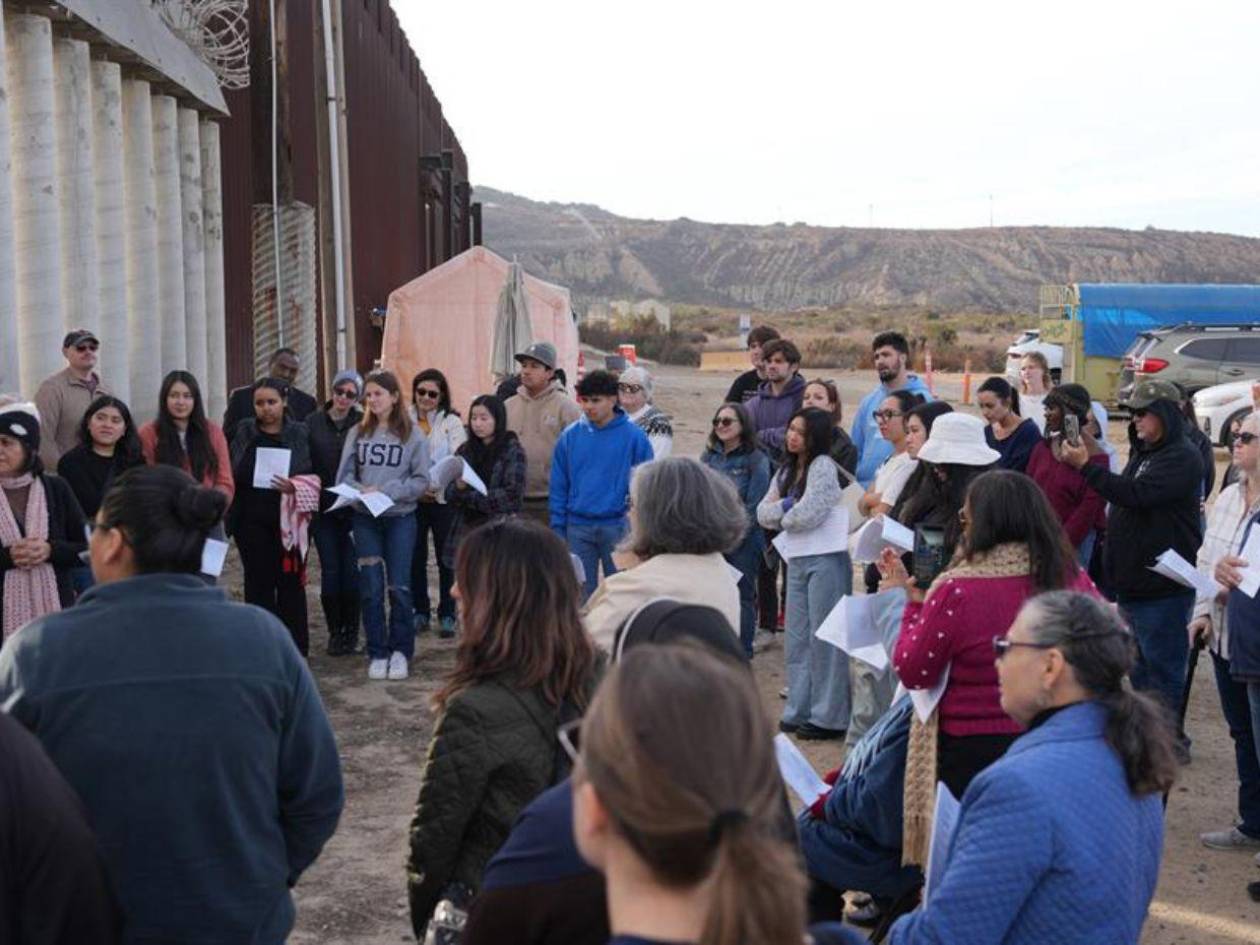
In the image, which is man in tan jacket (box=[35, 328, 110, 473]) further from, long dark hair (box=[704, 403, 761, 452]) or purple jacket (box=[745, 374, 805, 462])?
purple jacket (box=[745, 374, 805, 462])

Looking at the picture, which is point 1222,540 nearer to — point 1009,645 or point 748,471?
point 748,471

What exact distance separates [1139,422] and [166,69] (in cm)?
764

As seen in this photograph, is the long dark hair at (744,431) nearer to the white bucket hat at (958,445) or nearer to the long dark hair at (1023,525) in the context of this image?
the white bucket hat at (958,445)

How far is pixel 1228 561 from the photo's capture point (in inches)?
252

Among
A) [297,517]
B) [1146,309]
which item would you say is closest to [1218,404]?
[1146,309]

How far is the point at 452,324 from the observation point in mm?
18125

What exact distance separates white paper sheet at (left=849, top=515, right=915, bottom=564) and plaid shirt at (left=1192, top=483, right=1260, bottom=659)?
1427 millimetres

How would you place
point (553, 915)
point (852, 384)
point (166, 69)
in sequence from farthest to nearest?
point (852, 384)
point (166, 69)
point (553, 915)

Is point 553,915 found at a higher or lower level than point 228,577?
higher

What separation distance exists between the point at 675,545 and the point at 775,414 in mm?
6005

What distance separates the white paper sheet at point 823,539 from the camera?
27.0 ft

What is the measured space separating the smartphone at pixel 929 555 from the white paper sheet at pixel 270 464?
15.0ft

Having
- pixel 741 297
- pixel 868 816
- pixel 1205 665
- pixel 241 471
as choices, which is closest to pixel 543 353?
pixel 241 471

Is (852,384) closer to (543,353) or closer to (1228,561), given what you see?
(543,353)
